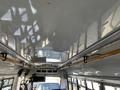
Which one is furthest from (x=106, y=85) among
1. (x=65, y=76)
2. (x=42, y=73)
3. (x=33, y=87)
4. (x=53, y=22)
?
(x=33, y=87)

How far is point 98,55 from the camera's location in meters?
3.17

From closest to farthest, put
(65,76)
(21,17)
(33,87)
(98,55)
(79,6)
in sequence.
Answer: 1. (79,6)
2. (21,17)
3. (98,55)
4. (65,76)
5. (33,87)

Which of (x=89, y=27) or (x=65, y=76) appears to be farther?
(x=65, y=76)

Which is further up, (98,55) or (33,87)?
(98,55)

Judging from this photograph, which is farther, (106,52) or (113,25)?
(106,52)

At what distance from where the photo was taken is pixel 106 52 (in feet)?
9.36

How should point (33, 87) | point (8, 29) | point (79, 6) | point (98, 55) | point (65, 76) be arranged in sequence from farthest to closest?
point (33, 87), point (65, 76), point (98, 55), point (8, 29), point (79, 6)

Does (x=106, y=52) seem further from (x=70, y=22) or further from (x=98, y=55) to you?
(x=70, y=22)

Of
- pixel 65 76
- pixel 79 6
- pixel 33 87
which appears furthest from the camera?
pixel 33 87

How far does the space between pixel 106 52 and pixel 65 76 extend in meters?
6.19

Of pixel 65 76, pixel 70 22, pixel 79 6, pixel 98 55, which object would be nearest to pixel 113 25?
pixel 79 6

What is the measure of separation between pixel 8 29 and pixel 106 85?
5.47ft

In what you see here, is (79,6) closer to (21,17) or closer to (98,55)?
(21,17)

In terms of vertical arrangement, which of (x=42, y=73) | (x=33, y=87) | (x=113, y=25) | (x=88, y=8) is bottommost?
(x=33, y=87)
